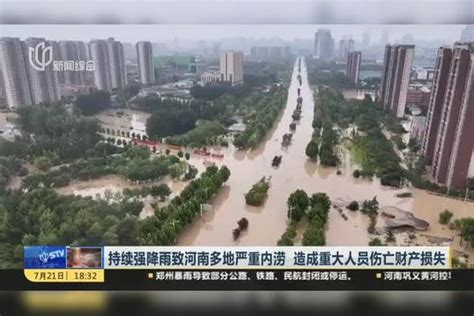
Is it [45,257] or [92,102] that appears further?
[92,102]

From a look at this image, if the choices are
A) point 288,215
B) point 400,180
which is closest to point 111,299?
point 288,215

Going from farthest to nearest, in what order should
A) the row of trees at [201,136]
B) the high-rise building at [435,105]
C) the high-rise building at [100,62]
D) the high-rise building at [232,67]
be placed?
the row of trees at [201,136], the high-rise building at [232,67], the high-rise building at [435,105], the high-rise building at [100,62]

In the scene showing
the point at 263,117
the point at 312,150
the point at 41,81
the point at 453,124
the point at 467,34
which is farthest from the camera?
the point at 263,117

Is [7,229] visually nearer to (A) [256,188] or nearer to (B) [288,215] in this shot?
(A) [256,188]

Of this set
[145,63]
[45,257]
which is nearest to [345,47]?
[145,63]

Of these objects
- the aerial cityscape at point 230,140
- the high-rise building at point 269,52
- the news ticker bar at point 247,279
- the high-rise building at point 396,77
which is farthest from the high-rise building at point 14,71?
the high-rise building at point 396,77

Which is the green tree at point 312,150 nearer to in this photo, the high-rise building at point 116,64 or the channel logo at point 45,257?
the high-rise building at point 116,64

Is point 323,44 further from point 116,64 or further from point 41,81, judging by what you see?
point 41,81

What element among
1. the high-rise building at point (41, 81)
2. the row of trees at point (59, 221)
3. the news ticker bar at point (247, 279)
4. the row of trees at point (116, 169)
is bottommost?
the news ticker bar at point (247, 279)
